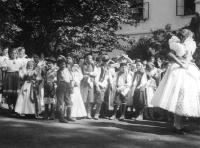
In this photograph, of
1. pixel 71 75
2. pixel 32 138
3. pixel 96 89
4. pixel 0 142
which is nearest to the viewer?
pixel 0 142

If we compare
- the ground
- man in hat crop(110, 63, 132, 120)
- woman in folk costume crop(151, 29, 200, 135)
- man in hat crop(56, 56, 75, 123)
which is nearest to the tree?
man in hat crop(110, 63, 132, 120)

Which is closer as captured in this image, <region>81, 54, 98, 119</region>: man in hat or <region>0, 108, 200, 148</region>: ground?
<region>0, 108, 200, 148</region>: ground

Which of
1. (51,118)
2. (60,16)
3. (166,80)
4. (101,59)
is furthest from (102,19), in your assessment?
(166,80)

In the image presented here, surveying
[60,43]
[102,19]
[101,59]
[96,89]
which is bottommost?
[96,89]

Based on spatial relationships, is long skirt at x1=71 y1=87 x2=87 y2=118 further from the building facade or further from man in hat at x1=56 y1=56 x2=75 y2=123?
the building facade

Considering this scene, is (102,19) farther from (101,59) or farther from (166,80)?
(166,80)

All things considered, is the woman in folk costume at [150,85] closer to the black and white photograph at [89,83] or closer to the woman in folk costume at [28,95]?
the black and white photograph at [89,83]

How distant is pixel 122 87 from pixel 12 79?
10.3ft

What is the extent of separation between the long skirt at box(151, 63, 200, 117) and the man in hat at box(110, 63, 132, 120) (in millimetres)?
2547

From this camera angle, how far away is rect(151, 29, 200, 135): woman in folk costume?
6820 millimetres

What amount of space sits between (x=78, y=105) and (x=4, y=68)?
8.74ft

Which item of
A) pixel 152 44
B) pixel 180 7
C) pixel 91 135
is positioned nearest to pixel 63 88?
pixel 91 135

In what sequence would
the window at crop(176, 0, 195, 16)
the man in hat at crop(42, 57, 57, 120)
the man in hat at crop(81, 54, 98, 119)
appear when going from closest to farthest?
the man in hat at crop(42, 57, 57, 120) < the man in hat at crop(81, 54, 98, 119) < the window at crop(176, 0, 195, 16)

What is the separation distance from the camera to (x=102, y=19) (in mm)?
14109
